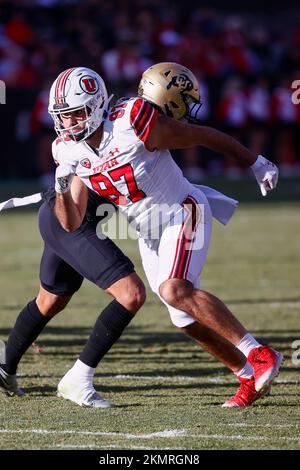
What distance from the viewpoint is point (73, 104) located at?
517 centimetres

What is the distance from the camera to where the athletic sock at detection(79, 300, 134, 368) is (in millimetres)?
5250

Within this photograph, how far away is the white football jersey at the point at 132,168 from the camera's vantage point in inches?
204

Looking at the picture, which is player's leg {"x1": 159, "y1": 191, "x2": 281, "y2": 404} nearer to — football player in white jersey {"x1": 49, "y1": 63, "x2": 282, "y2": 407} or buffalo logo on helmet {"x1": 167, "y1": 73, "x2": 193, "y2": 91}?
football player in white jersey {"x1": 49, "y1": 63, "x2": 282, "y2": 407}

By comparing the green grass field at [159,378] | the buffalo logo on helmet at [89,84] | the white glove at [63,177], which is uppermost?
the buffalo logo on helmet at [89,84]

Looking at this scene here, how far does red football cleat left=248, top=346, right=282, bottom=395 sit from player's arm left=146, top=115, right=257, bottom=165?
0.94m

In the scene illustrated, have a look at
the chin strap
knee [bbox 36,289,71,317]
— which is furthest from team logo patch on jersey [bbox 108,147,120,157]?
knee [bbox 36,289,71,317]

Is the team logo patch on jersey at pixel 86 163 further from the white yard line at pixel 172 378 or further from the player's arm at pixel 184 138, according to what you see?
the white yard line at pixel 172 378

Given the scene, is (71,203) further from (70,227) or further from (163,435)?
(163,435)

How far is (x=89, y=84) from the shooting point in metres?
5.24

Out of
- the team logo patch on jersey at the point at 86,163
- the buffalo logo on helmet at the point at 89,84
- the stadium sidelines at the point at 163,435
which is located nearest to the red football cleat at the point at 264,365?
the stadium sidelines at the point at 163,435

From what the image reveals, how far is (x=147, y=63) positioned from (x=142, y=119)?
14963 mm

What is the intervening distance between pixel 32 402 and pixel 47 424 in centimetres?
55

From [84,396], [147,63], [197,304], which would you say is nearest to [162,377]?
[84,396]

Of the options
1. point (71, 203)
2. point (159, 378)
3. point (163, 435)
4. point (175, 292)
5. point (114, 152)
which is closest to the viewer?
point (163, 435)
